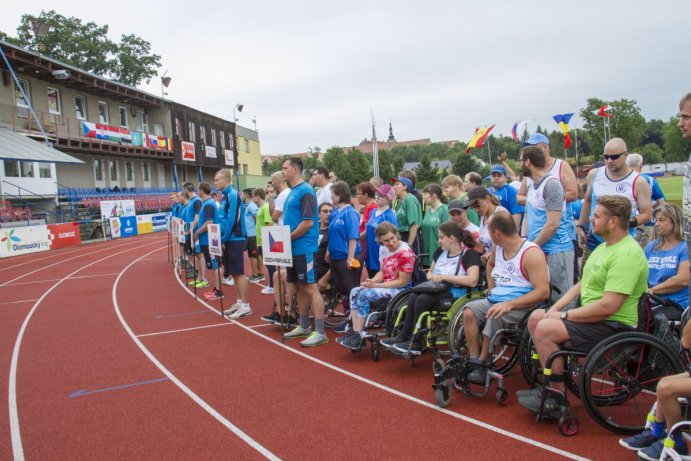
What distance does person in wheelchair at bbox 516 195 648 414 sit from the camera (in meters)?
3.42

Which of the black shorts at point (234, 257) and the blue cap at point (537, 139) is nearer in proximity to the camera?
the blue cap at point (537, 139)

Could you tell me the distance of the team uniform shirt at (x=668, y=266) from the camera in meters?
4.05

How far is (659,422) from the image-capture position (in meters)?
2.90

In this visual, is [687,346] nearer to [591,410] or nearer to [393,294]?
[591,410]

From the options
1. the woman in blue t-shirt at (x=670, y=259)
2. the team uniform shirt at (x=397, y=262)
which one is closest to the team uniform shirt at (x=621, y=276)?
the woman in blue t-shirt at (x=670, y=259)

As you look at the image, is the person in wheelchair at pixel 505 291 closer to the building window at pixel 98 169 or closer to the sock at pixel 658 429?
the sock at pixel 658 429

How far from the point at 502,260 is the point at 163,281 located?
9400mm

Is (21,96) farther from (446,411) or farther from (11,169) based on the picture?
(446,411)

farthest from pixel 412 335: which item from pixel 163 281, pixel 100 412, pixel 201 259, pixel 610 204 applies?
pixel 163 281

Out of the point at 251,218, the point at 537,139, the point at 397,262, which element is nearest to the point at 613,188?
the point at 537,139

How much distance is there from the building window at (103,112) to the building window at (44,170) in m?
6.74

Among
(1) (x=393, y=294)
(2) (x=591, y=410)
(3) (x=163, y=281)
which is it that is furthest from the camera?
(3) (x=163, y=281)

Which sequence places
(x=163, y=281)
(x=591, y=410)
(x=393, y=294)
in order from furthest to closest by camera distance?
1. (x=163, y=281)
2. (x=393, y=294)
3. (x=591, y=410)

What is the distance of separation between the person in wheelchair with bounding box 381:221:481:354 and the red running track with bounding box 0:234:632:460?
37 cm
